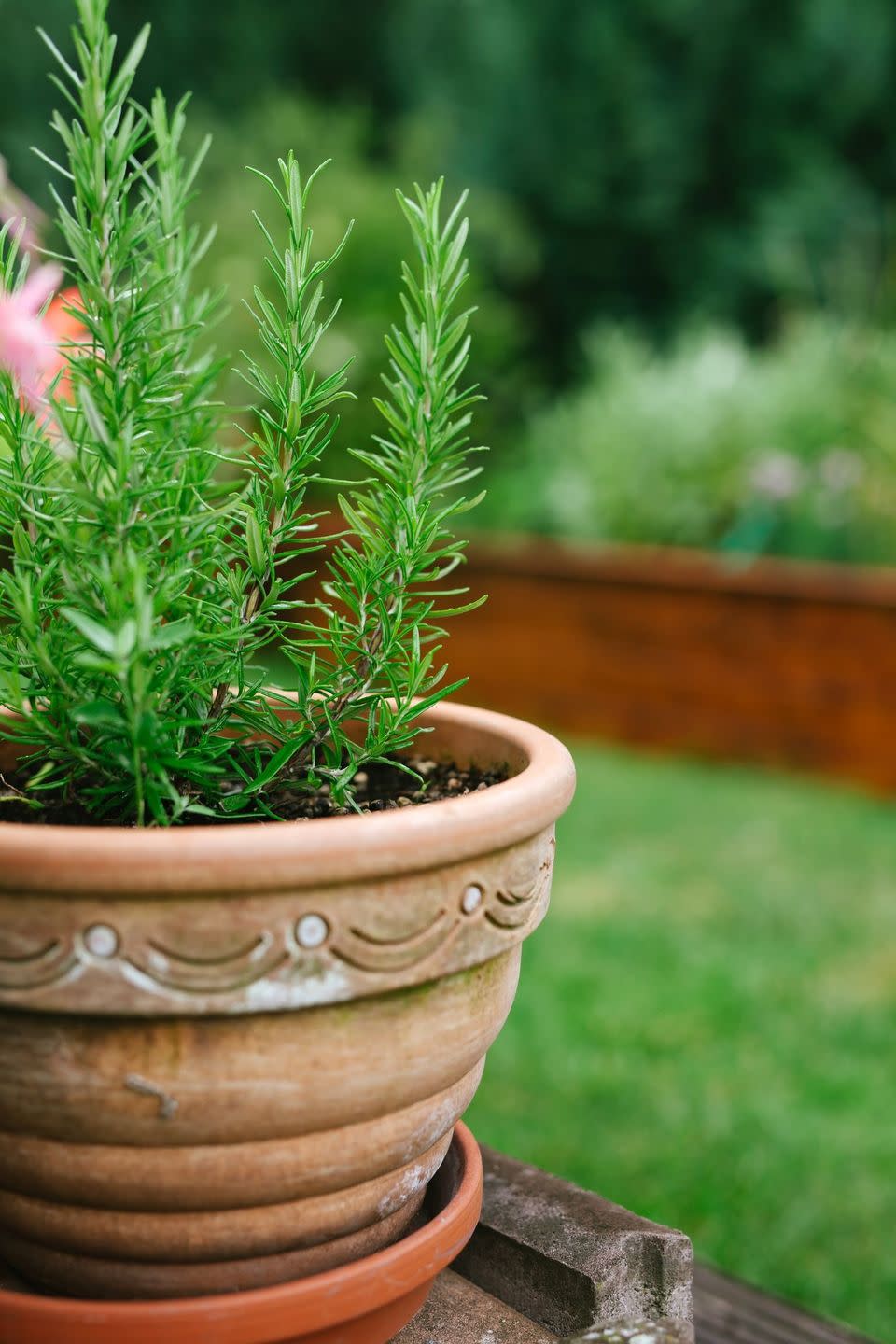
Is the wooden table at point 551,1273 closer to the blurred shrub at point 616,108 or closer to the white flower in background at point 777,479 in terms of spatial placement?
the white flower in background at point 777,479

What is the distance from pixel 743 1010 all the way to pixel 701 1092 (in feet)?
1.06

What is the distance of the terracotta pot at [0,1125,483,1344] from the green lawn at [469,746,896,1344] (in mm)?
1139

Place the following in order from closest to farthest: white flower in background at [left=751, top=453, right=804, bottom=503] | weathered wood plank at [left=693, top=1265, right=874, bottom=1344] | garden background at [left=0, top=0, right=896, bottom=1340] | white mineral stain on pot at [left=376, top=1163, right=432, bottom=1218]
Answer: white mineral stain on pot at [left=376, top=1163, right=432, bottom=1218]
weathered wood plank at [left=693, top=1265, right=874, bottom=1344]
garden background at [left=0, top=0, right=896, bottom=1340]
white flower in background at [left=751, top=453, right=804, bottom=503]

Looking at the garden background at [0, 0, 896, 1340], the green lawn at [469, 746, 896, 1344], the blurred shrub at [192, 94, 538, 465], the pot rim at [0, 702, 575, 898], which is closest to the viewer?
the pot rim at [0, 702, 575, 898]

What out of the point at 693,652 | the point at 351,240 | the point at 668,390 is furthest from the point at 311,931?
the point at 351,240

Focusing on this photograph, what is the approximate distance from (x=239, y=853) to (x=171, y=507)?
0.20m

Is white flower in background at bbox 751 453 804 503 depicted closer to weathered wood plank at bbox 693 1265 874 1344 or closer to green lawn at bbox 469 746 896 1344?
green lawn at bbox 469 746 896 1344

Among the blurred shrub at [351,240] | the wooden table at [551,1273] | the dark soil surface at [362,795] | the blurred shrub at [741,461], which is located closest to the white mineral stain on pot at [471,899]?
the dark soil surface at [362,795]

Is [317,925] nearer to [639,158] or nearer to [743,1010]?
[743,1010]

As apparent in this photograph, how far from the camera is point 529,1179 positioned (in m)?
0.91

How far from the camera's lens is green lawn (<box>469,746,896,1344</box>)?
71.3 inches

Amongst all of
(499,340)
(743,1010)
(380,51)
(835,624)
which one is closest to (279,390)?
(743,1010)

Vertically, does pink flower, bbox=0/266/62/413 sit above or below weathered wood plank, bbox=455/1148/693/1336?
above

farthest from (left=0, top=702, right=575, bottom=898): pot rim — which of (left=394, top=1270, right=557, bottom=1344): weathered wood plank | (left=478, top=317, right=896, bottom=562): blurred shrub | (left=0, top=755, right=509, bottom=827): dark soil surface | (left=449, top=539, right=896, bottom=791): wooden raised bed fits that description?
(left=478, top=317, right=896, bottom=562): blurred shrub
